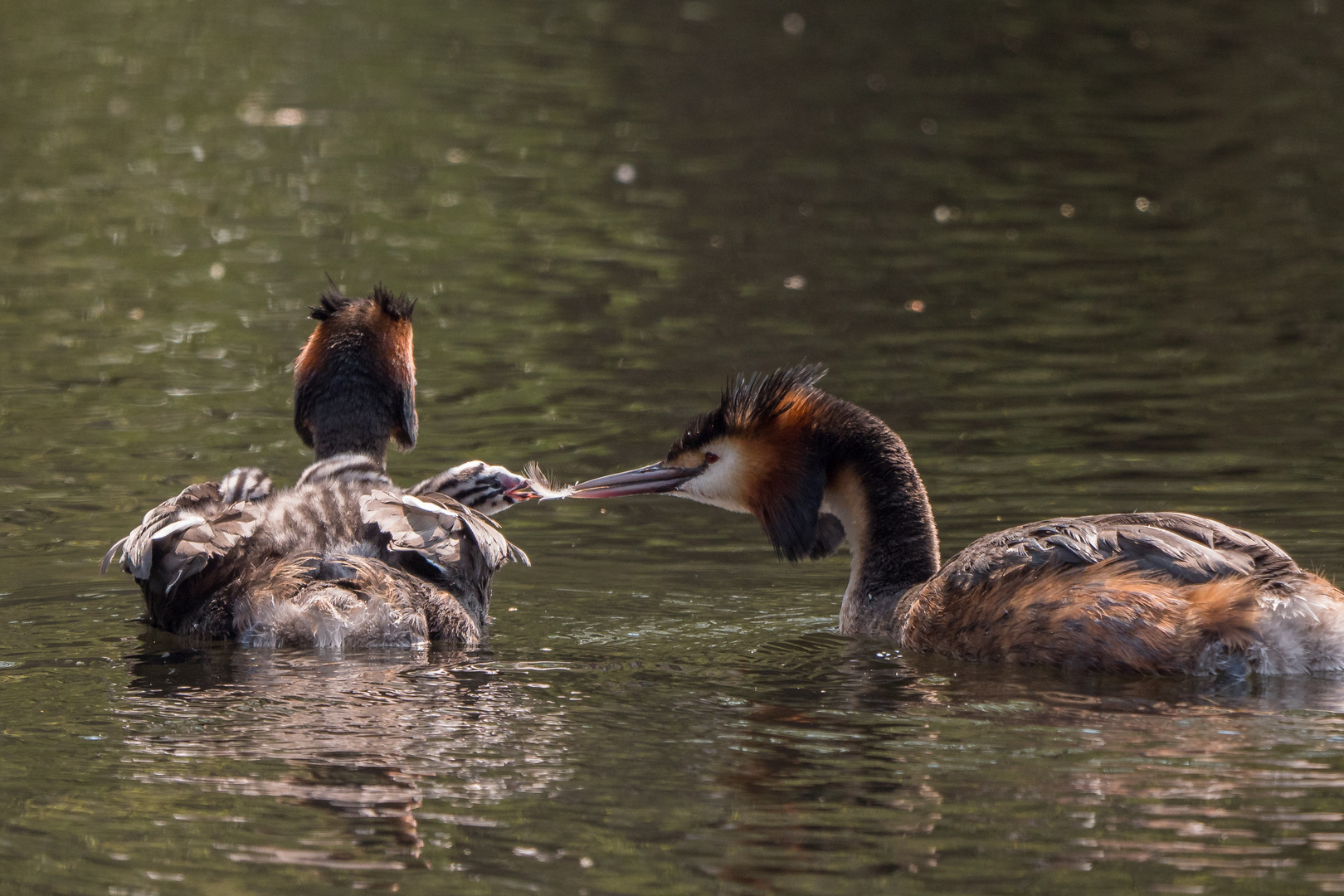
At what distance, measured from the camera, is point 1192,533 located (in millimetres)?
6887

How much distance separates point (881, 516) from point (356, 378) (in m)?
2.37

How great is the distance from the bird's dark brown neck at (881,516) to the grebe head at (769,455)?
127 mm

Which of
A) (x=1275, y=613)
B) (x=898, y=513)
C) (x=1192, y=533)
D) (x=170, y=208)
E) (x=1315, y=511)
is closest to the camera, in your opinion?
(x=1275, y=613)

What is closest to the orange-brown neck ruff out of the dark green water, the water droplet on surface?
the dark green water

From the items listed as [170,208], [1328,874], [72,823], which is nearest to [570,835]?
[72,823]

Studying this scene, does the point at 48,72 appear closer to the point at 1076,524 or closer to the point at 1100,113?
the point at 1100,113

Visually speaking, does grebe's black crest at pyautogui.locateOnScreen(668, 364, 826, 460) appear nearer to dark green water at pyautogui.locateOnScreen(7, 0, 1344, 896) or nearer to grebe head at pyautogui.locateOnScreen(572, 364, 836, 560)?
grebe head at pyautogui.locateOnScreen(572, 364, 836, 560)

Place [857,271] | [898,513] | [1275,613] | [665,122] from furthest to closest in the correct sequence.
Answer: [665,122] < [857,271] < [898,513] < [1275,613]

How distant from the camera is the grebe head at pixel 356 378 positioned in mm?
8422

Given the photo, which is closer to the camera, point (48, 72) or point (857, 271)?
point (857, 271)

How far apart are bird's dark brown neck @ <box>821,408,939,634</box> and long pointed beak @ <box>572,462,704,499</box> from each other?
1.98 feet

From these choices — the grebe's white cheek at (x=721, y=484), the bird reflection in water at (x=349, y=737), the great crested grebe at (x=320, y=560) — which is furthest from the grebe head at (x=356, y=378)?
the bird reflection in water at (x=349, y=737)

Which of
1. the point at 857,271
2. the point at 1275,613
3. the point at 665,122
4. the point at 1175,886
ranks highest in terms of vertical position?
the point at 665,122

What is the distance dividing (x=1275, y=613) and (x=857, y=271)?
9.34 meters
